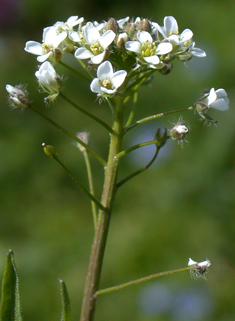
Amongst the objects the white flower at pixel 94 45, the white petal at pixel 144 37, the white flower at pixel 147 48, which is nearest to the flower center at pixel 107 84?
the white flower at pixel 94 45

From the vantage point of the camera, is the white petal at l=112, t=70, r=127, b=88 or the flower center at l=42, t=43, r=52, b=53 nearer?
the white petal at l=112, t=70, r=127, b=88

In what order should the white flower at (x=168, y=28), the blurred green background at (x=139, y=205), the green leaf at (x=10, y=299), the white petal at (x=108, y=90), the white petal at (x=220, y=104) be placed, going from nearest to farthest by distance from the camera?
the green leaf at (x=10, y=299) → the white petal at (x=108, y=90) → the white petal at (x=220, y=104) → the white flower at (x=168, y=28) → the blurred green background at (x=139, y=205)

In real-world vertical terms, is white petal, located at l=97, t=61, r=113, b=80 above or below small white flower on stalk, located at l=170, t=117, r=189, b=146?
above

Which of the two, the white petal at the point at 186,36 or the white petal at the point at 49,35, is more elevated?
the white petal at the point at 49,35

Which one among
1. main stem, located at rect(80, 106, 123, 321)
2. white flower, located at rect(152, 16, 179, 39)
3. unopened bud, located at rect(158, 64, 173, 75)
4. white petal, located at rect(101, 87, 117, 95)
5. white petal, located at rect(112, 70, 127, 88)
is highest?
white flower, located at rect(152, 16, 179, 39)

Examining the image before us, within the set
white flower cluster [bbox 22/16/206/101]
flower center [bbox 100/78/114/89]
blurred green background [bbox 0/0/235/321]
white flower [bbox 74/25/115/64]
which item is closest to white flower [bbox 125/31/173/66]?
white flower cluster [bbox 22/16/206/101]

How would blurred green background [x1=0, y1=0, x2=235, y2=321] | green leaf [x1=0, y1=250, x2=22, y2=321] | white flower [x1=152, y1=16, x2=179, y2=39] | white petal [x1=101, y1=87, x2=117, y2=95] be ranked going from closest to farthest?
green leaf [x1=0, y1=250, x2=22, y2=321] < white petal [x1=101, y1=87, x2=117, y2=95] < white flower [x1=152, y1=16, x2=179, y2=39] < blurred green background [x1=0, y1=0, x2=235, y2=321]

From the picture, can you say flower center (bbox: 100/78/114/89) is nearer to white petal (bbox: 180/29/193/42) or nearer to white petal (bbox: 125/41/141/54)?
white petal (bbox: 125/41/141/54)

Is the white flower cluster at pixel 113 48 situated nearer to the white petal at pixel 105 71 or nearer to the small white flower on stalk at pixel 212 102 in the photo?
the white petal at pixel 105 71

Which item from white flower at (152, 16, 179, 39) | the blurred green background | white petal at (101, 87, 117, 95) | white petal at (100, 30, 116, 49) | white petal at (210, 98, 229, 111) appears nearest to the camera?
white petal at (101, 87, 117, 95)
